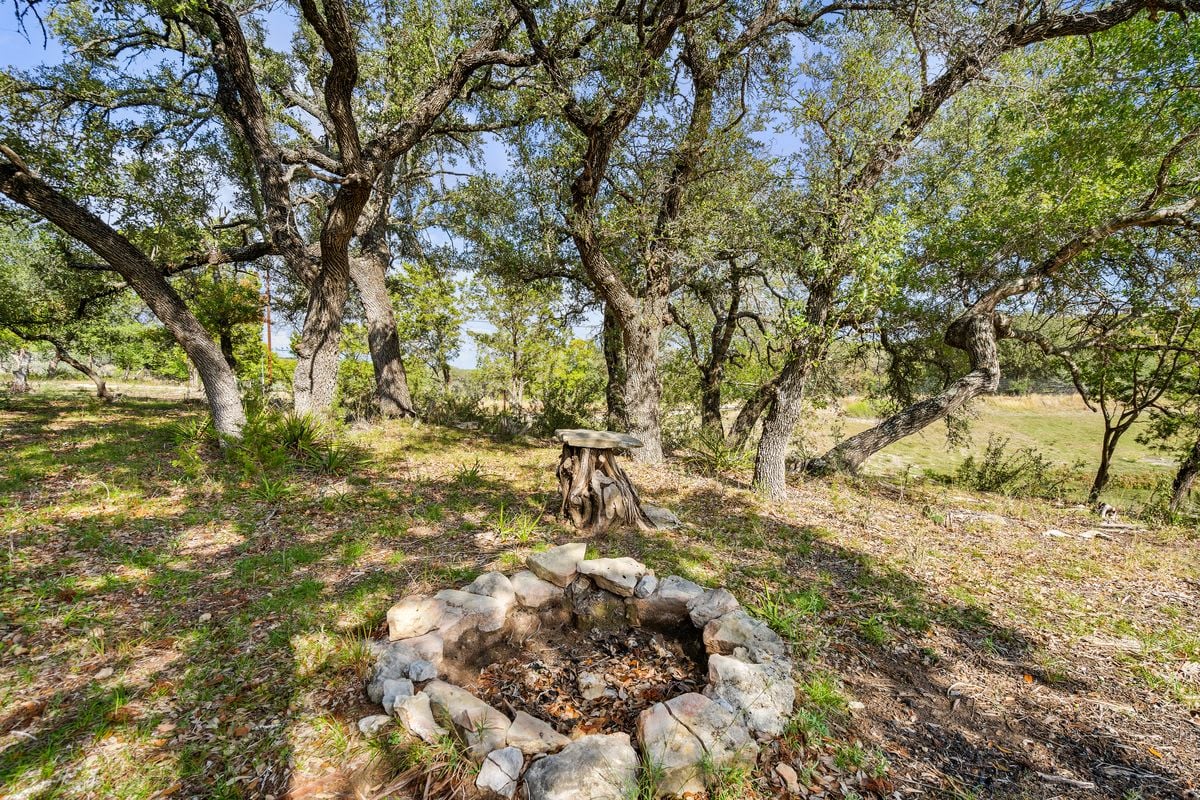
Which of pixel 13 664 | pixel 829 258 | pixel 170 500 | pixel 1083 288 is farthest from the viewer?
pixel 1083 288

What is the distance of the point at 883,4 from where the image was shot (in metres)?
5.83

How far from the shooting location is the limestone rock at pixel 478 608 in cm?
286

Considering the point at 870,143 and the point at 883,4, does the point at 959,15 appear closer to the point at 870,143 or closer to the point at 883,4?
the point at 883,4

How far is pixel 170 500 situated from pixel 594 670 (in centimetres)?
522

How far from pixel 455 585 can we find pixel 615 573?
125 centimetres

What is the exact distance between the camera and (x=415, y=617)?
2.76 m

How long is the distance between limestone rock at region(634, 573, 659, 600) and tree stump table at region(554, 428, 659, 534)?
54.4 inches

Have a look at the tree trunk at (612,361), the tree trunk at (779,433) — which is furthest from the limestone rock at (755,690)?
the tree trunk at (612,361)

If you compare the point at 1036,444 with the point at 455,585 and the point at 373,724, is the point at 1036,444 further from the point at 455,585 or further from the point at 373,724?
the point at 373,724

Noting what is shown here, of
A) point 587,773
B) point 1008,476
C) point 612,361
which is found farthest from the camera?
point 612,361

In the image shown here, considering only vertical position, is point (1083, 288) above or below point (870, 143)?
below

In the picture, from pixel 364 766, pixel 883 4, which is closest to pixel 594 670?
pixel 364 766

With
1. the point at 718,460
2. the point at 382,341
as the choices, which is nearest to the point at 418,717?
the point at 718,460

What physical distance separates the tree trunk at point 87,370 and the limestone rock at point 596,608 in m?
15.6
